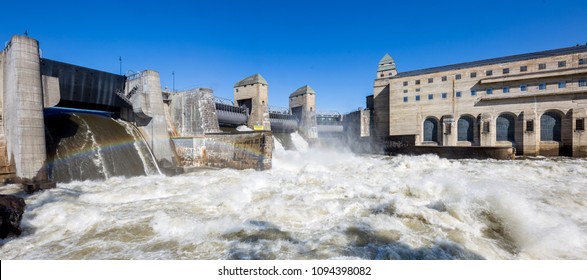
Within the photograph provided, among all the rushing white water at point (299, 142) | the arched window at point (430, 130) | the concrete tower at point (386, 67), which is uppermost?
the concrete tower at point (386, 67)

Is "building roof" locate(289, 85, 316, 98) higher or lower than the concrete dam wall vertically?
higher

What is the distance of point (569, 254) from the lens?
A: 502 cm

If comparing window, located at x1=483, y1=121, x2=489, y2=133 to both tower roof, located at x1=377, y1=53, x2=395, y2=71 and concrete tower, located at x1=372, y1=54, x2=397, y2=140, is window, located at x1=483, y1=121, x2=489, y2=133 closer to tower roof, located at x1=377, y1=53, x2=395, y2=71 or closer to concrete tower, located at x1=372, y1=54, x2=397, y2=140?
concrete tower, located at x1=372, y1=54, x2=397, y2=140

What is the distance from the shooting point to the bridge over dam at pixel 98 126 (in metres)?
10.9

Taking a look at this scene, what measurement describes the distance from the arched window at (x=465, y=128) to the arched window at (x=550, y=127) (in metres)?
6.87

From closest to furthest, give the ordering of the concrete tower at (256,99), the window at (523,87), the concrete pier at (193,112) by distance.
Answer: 1. the concrete pier at (193,112)
2. the concrete tower at (256,99)
3. the window at (523,87)

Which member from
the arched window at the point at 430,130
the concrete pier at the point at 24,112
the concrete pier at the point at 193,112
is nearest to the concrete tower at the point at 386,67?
the arched window at the point at 430,130

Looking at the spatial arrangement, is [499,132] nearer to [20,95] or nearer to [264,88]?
[264,88]

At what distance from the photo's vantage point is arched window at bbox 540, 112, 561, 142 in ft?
92.7

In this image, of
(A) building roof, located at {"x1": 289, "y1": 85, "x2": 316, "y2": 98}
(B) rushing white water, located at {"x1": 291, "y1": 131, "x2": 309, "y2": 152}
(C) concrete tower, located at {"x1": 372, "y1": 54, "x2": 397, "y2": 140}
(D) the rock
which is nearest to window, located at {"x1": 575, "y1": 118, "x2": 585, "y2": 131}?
(C) concrete tower, located at {"x1": 372, "y1": 54, "x2": 397, "y2": 140}

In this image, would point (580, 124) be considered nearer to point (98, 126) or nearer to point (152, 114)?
point (152, 114)

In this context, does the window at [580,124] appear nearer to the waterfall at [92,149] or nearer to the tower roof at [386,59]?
the tower roof at [386,59]

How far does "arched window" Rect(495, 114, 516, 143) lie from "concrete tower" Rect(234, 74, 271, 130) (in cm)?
3059

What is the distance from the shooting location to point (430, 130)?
1430 inches
